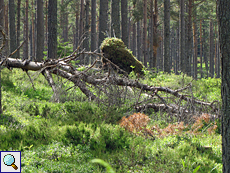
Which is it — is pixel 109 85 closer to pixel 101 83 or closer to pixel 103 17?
pixel 101 83

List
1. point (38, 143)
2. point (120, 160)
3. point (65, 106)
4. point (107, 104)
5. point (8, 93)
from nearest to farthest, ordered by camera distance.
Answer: point (120, 160) < point (38, 143) < point (65, 106) < point (107, 104) < point (8, 93)

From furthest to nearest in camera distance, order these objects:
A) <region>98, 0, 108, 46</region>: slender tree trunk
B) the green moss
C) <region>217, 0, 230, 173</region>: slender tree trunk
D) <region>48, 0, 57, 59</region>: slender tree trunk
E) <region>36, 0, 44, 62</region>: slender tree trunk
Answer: <region>98, 0, 108, 46</region>: slender tree trunk, <region>36, 0, 44, 62</region>: slender tree trunk, <region>48, 0, 57, 59</region>: slender tree trunk, the green moss, <region>217, 0, 230, 173</region>: slender tree trunk

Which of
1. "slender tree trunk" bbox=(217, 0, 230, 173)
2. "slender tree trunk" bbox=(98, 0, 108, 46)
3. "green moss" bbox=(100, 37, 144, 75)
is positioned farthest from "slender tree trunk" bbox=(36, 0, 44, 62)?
"slender tree trunk" bbox=(217, 0, 230, 173)

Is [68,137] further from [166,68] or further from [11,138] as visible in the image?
[166,68]

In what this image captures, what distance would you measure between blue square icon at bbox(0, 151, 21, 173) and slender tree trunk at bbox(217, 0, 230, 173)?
103 inches

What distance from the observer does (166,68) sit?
53.8ft

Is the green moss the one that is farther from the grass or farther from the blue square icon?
the blue square icon

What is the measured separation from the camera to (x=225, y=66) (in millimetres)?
2619

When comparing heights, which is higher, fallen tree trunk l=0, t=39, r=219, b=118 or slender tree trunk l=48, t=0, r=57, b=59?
slender tree trunk l=48, t=0, r=57, b=59

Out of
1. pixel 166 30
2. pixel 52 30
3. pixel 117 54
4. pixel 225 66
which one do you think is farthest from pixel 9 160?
pixel 166 30

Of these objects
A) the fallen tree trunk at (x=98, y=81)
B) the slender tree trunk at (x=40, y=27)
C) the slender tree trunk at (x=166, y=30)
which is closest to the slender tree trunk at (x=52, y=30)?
the slender tree trunk at (x=40, y=27)

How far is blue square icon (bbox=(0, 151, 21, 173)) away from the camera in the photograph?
319 cm

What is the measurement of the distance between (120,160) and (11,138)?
203cm

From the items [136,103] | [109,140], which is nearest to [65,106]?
[136,103]
